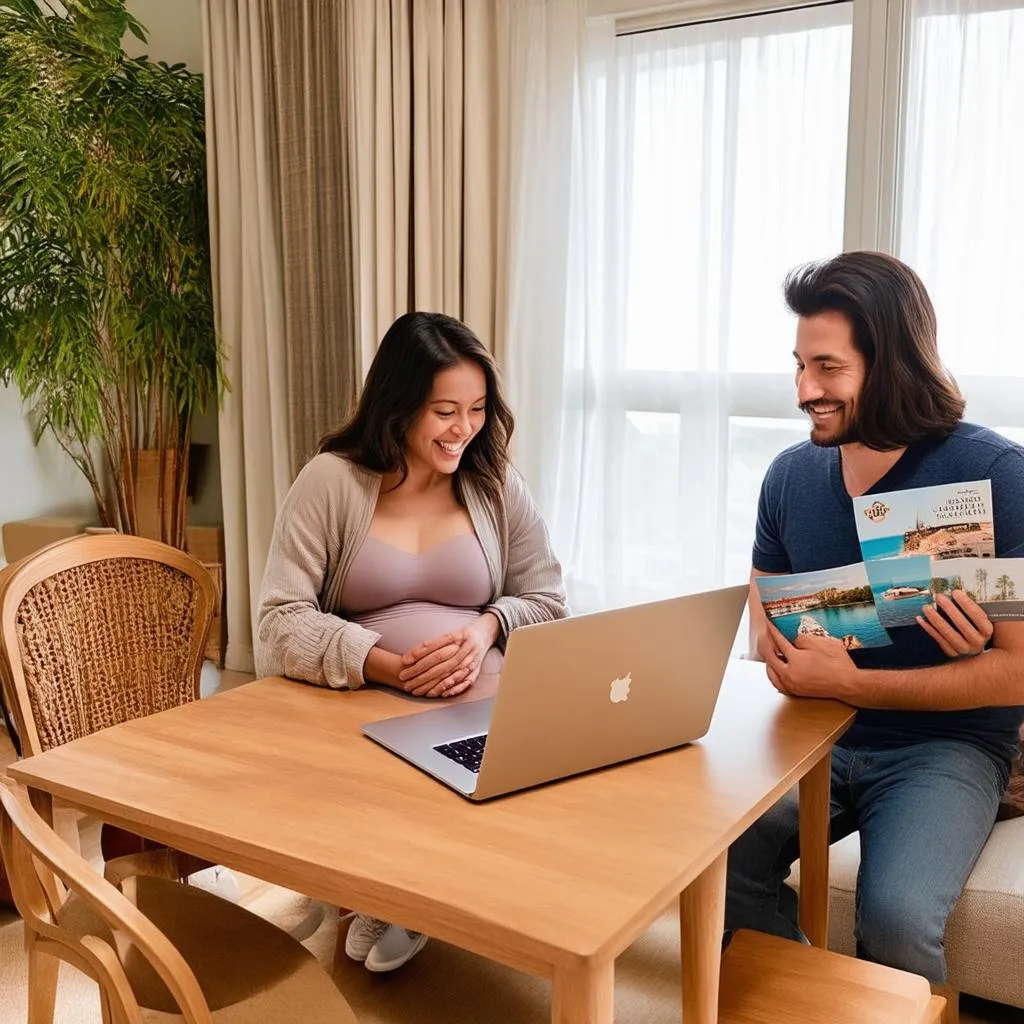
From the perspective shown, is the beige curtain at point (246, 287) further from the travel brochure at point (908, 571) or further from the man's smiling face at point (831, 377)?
the travel brochure at point (908, 571)

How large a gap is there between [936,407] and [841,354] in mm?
175

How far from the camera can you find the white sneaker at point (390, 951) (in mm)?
2158

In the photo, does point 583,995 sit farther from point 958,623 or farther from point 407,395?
point 407,395

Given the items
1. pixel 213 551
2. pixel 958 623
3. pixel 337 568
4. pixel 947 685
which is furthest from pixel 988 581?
pixel 213 551

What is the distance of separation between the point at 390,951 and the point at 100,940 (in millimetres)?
1093

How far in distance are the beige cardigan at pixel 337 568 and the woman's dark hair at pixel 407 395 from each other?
0.13 feet

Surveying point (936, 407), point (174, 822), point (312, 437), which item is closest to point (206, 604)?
point (174, 822)

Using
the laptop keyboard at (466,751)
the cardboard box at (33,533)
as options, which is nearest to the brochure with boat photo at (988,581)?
the laptop keyboard at (466,751)

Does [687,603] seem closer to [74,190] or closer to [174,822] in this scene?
[174,822]

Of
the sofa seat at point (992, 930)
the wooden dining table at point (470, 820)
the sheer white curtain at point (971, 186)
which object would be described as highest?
the sheer white curtain at point (971, 186)

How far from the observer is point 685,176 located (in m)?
3.13

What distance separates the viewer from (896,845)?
1709 mm

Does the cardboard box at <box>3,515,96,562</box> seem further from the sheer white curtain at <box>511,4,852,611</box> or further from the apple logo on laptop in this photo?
the apple logo on laptop

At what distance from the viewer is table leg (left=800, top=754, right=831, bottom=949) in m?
1.75
